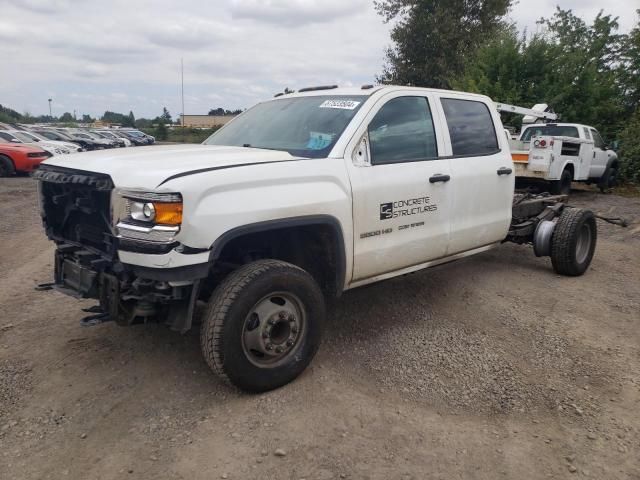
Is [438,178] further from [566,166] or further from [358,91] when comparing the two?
[566,166]

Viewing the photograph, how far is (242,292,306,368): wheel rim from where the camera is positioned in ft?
10.5

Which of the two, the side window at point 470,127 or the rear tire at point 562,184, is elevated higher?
the side window at point 470,127

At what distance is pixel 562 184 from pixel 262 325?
11.0 metres

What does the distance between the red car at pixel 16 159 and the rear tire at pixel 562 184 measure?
14.2 m

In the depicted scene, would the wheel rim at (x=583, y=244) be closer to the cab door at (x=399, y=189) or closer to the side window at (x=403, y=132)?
the cab door at (x=399, y=189)

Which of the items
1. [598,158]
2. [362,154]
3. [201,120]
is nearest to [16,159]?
[362,154]

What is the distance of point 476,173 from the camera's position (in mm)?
4703

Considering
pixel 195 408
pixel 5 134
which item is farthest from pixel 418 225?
pixel 5 134

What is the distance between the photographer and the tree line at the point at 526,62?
17.8 m

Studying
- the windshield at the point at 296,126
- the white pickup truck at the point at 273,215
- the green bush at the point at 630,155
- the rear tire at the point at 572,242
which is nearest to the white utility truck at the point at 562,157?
the green bush at the point at 630,155

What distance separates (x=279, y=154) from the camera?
11.9 ft

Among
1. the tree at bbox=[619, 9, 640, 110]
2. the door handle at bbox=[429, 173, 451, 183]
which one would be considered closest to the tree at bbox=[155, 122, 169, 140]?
the tree at bbox=[619, 9, 640, 110]

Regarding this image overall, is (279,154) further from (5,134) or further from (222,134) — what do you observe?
(5,134)

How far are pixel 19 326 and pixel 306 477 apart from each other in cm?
302
